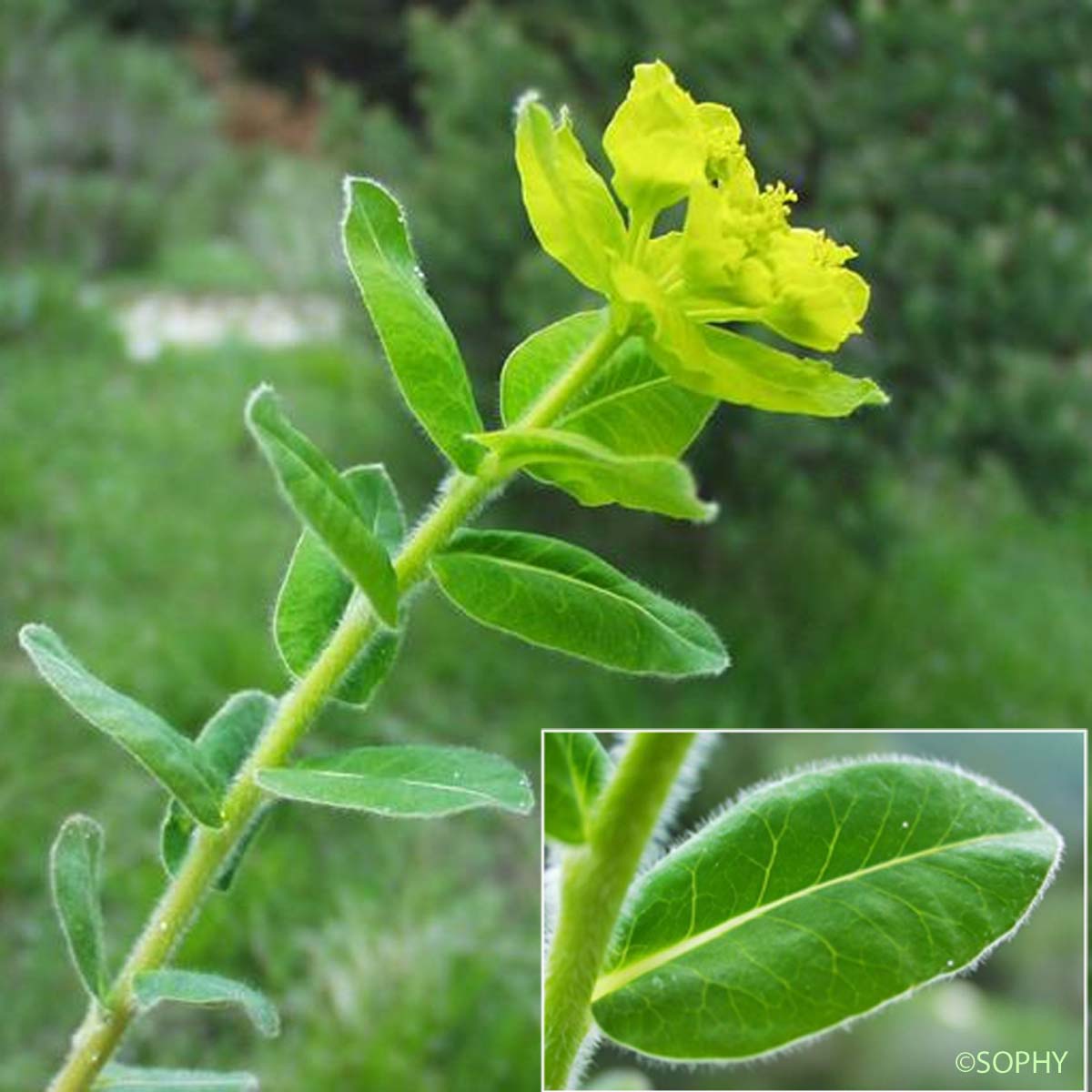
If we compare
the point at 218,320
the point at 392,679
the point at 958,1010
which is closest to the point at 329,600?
the point at 958,1010

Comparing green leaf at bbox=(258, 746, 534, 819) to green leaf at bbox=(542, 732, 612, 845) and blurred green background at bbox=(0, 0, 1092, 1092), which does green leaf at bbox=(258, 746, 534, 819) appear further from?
blurred green background at bbox=(0, 0, 1092, 1092)

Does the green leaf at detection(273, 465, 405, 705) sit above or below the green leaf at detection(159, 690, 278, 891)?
above

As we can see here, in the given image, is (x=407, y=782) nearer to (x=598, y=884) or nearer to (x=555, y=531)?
(x=598, y=884)

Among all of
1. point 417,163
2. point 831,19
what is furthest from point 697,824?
point 417,163

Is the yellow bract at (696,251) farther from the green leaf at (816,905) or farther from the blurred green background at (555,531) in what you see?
the blurred green background at (555,531)

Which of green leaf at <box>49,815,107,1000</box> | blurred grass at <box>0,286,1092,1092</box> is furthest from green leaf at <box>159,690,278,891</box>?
blurred grass at <box>0,286,1092,1092</box>

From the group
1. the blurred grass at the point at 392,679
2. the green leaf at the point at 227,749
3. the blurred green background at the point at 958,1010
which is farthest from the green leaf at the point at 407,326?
the blurred grass at the point at 392,679
